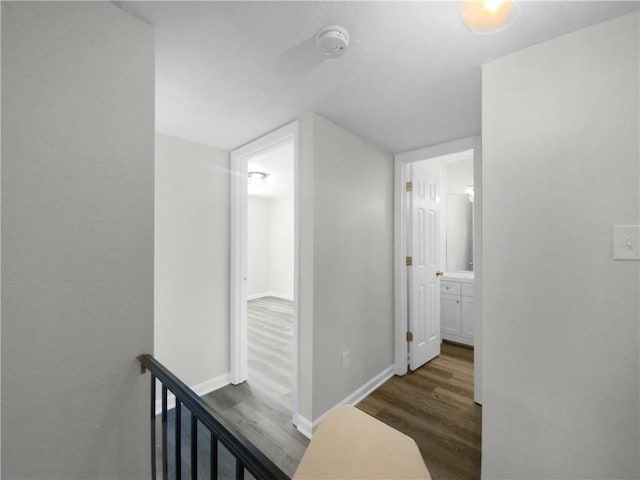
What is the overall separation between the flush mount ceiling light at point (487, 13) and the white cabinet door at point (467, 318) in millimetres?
3200

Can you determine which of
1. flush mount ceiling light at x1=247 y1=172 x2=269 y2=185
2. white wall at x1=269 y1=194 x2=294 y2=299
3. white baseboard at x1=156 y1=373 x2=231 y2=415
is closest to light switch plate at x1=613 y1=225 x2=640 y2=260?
white baseboard at x1=156 y1=373 x2=231 y2=415

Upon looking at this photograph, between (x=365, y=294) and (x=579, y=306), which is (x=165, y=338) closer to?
(x=365, y=294)

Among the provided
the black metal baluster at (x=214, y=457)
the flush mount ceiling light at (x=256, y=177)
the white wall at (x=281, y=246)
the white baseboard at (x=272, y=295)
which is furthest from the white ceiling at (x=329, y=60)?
the white baseboard at (x=272, y=295)

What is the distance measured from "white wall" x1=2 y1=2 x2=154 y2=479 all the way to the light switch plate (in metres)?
1.93

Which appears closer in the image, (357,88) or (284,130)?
(357,88)

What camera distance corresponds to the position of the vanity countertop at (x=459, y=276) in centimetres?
356

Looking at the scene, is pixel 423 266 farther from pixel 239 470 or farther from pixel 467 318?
pixel 239 470

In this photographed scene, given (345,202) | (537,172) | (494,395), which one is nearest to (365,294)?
(345,202)

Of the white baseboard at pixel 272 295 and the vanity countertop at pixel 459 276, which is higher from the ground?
the vanity countertop at pixel 459 276

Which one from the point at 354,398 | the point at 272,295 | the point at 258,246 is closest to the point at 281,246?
the point at 258,246

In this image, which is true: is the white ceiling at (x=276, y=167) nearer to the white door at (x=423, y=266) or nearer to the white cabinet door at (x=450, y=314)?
the white door at (x=423, y=266)

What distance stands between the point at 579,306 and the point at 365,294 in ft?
4.91

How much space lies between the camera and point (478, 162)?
2326 millimetres

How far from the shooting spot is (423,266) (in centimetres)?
303
